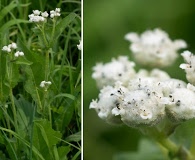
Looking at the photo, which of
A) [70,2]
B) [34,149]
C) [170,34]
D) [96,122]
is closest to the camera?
[34,149]

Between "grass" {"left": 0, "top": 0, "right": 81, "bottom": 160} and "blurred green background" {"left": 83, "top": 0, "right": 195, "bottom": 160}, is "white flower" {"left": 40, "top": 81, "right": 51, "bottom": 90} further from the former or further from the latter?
"blurred green background" {"left": 83, "top": 0, "right": 195, "bottom": 160}

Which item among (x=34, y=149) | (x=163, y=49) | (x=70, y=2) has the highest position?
(x=70, y=2)

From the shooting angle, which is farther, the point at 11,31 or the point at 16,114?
the point at 11,31

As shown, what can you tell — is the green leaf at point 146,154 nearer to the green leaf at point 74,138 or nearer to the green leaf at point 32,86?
the green leaf at point 74,138

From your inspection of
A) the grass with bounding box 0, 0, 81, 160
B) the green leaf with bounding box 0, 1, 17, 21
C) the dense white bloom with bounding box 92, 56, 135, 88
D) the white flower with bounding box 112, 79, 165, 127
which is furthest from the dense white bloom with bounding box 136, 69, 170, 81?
the green leaf with bounding box 0, 1, 17, 21

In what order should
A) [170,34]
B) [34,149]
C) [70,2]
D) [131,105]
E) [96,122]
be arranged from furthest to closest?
[170,34] < [96,122] < [70,2] < [34,149] < [131,105]

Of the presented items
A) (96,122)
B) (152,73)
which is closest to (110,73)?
(152,73)

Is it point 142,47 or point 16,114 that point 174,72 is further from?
point 16,114
